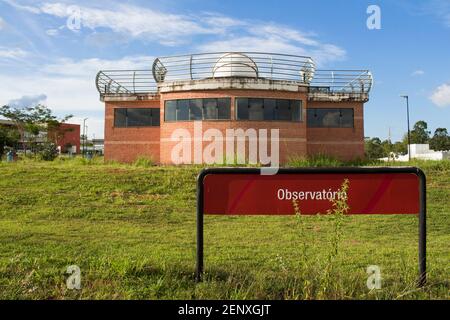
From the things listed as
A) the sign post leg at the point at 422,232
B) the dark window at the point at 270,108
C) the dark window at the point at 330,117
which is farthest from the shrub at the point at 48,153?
the sign post leg at the point at 422,232

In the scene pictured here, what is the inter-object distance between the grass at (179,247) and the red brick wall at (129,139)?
11.5 m

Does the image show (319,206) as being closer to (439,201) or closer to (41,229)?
(41,229)

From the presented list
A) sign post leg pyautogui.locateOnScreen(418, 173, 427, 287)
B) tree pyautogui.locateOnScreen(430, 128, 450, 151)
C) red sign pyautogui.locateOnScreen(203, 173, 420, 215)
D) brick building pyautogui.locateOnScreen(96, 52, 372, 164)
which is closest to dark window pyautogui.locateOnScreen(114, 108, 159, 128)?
brick building pyautogui.locateOnScreen(96, 52, 372, 164)

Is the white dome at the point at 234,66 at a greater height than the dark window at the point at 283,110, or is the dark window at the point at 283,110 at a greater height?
the white dome at the point at 234,66

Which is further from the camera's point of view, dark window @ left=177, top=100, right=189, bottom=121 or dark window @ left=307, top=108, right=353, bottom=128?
dark window @ left=307, top=108, right=353, bottom=128

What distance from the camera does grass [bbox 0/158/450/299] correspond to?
4.35 m

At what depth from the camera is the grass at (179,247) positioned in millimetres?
4352

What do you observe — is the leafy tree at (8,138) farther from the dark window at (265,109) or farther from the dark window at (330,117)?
the dark window at (330,117)

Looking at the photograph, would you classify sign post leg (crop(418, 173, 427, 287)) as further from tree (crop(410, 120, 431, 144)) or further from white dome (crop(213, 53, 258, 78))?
tree (crop(410, 120, 431, 144))

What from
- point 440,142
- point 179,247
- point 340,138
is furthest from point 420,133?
point 179,247

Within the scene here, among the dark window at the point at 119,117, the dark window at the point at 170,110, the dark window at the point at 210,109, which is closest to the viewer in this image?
the dark window at the point at 210,109

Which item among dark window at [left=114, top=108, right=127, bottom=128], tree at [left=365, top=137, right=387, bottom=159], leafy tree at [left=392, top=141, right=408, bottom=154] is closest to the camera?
dark window at [left=114, top=108, right=127, bottom=128]

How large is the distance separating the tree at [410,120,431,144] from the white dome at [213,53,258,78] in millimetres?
57885
